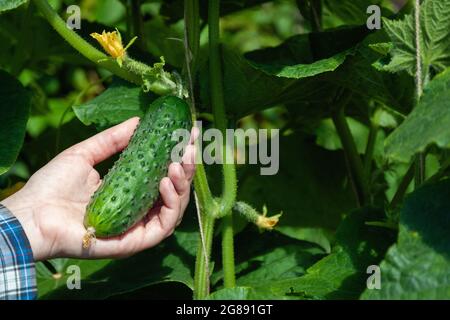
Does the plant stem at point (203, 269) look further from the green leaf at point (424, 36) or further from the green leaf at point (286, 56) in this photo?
the green leaf at point (424, 36)

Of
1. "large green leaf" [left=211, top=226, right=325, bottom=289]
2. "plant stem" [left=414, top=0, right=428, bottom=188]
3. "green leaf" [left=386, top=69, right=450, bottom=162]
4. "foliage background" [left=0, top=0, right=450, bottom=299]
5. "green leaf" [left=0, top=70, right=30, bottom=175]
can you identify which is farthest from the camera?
"large green leaf" [left=211, top=226, right=325, bottom=289]

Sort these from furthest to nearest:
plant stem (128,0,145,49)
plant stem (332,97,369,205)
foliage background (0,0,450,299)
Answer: plant stem (128,0,145,49), plant stem (332,97,369,205), foliage background (0,0,450,299)

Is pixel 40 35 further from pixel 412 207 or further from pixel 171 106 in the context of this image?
pixel 412 207

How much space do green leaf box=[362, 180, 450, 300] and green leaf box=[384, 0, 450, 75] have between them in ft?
1.01

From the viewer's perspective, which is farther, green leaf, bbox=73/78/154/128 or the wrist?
green leaf, bbox=73/78/154/128

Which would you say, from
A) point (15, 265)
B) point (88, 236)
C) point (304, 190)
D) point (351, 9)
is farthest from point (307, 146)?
point (15, 265)

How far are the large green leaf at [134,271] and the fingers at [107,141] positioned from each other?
30cm

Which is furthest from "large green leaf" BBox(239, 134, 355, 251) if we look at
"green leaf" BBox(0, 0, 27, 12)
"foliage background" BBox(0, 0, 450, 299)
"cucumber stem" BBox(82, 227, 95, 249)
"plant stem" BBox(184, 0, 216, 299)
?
"green leaf" BBox(0, 0, 27, 12)

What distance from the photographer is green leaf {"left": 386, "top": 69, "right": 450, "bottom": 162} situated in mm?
1286

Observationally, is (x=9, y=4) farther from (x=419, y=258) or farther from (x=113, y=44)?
(x=419, y=258)

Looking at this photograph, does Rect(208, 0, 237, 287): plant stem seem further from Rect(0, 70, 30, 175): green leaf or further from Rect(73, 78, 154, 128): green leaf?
Rect(0, 70, 30, 175): green leaf

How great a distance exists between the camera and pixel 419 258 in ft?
4.55

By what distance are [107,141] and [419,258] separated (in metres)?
0.79

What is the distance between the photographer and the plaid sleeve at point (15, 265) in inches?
65.1
